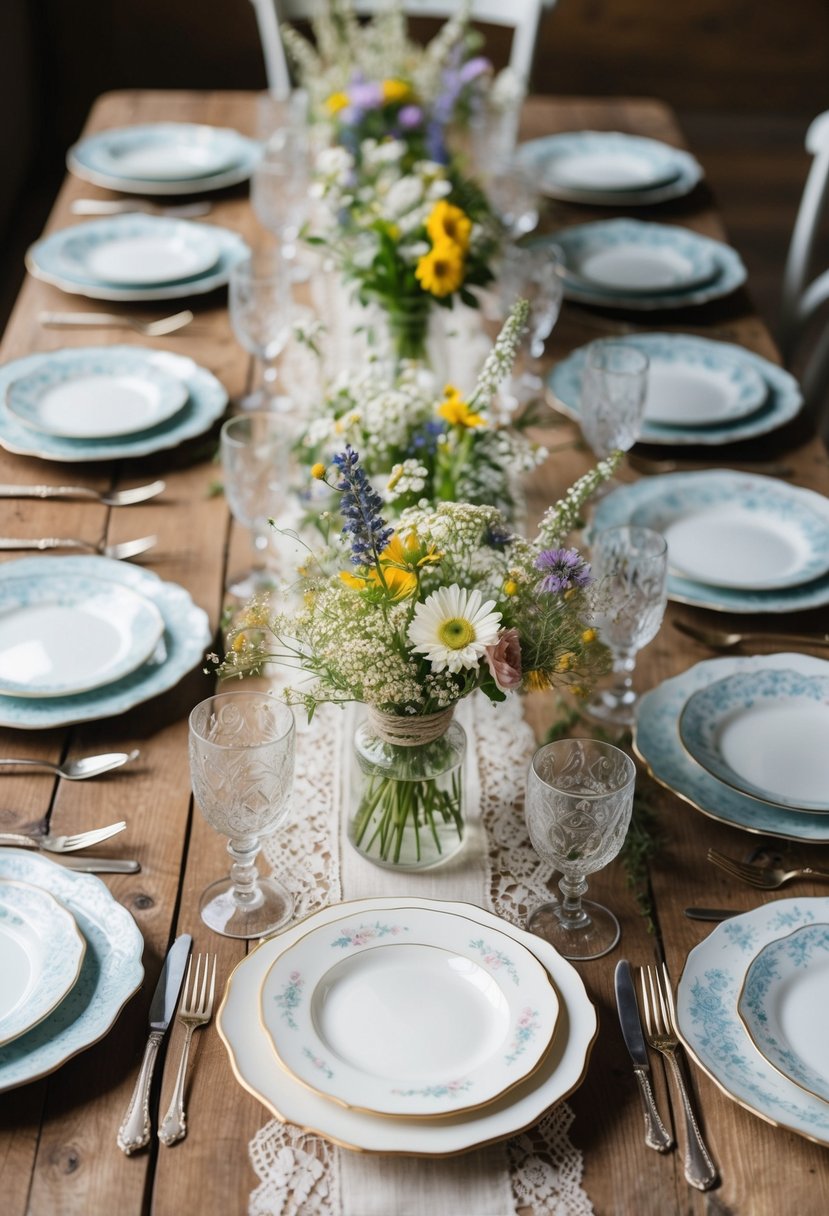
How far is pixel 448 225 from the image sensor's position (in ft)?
5.26

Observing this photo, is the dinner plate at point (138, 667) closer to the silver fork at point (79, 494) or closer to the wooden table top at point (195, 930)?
the wooden table top at point (195, 930)

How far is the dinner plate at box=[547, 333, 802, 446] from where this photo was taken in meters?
1.78

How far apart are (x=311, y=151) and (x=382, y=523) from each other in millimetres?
1657

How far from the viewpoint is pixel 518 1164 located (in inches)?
34.7

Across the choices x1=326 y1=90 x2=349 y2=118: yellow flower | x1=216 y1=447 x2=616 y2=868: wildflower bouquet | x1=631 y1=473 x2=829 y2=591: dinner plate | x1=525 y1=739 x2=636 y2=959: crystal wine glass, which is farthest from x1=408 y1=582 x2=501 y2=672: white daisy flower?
x1=326 y1=90 x2=349 y2=118: yellow flower

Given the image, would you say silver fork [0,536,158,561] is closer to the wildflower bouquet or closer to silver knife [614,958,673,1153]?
the wildflower bouquet

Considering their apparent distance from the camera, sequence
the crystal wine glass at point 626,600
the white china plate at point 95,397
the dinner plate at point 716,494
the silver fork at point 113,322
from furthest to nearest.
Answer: the silver fork at point 113,322 < the white china plate at point 95,397 < the dinner plate at point 716,494 < the crystal wine glass at point 626,600

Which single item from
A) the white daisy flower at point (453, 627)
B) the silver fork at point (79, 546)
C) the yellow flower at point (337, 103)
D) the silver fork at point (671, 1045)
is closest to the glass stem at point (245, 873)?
the white daisy flower at point (453, 627)

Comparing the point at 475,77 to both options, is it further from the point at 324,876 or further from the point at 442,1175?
the point at 442,1175

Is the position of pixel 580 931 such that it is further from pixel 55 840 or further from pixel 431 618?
pixel 55 840

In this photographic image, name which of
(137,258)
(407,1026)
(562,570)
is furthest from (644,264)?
(407,1026)

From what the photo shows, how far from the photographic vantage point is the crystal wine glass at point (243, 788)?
3.27 ft

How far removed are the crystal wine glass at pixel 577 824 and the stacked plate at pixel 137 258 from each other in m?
1.27

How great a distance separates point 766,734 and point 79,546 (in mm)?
807
